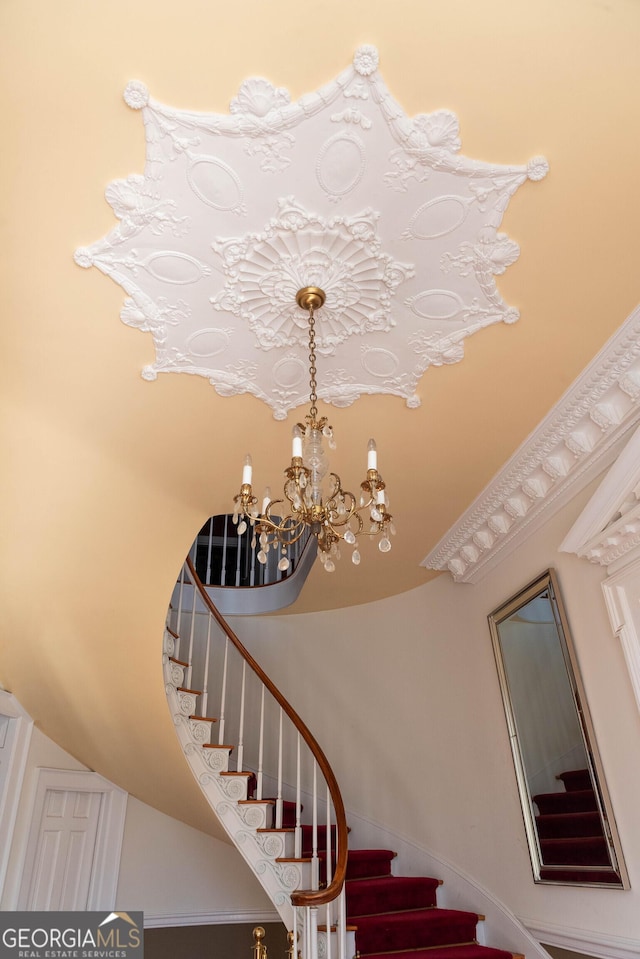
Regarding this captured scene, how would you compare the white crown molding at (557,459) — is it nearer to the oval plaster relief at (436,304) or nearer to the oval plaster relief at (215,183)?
the oval plaster relief at (436,304)

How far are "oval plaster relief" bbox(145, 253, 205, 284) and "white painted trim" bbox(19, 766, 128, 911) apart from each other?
405cm

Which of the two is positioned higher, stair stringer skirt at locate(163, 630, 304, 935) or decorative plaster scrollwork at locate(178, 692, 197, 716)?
decorative plaster scrollwork at locate(178, 692, 197, 716)

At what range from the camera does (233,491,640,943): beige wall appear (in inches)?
118

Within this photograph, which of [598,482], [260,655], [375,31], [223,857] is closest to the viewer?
[375,31]

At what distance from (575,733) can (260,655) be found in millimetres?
3450

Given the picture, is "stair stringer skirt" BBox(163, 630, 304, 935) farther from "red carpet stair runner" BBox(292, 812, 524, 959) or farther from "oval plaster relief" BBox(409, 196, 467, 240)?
"oval plaster relief" BBox(409, 196, 467, 240)

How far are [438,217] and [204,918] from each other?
544cm

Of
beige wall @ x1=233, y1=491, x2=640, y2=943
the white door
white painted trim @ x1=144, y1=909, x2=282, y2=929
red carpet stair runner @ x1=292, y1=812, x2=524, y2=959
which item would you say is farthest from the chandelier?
white painted trim @ x1=144, y1=909, x2=282, y2=929

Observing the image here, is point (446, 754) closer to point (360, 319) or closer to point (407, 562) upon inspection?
point (407, 562)

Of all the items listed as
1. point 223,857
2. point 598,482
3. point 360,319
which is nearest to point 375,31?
point 360,319

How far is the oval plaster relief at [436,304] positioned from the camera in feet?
8.37

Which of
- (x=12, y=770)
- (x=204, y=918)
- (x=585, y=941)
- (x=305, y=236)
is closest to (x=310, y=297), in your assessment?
(x=305, y=236)

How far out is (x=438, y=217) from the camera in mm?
2246

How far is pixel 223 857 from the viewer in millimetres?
5273
